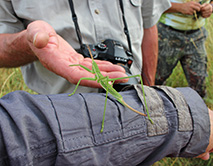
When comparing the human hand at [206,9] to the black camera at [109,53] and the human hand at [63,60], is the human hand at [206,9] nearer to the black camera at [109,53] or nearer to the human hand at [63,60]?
the black camera at [109,53]

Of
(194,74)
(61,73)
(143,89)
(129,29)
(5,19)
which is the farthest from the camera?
(194,74)

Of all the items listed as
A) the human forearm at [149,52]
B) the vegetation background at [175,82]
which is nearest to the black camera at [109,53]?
the human forearm at [149,52]

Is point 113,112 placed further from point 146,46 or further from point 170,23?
point 170,23

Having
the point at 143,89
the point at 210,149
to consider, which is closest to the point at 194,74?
the point at 210,149

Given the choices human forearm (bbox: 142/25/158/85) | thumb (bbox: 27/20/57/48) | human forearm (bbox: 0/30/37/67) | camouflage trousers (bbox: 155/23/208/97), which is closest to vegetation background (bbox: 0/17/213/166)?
camouflage trousers (bbox: 155/23/208/97)

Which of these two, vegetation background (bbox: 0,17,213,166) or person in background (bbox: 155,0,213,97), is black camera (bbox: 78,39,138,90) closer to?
vegetation background (bbox: 0,17,213,166)

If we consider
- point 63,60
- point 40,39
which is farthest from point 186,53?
point 40,39
